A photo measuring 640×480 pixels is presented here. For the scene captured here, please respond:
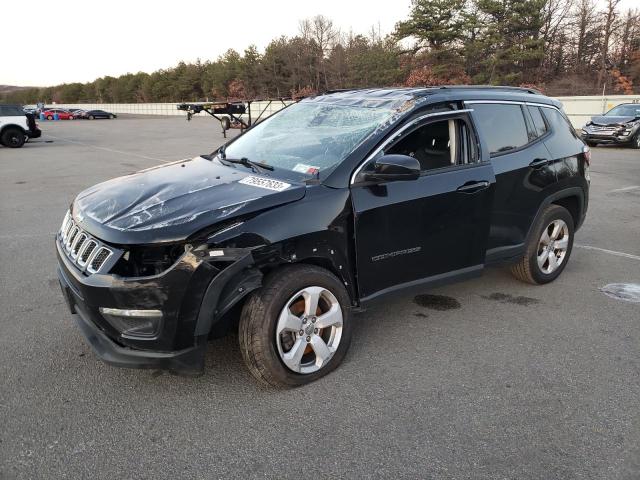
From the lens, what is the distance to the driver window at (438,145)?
12.0ft

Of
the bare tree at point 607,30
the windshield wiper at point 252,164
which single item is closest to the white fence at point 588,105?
the bare tree at point 607,30

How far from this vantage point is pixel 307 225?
121 inches

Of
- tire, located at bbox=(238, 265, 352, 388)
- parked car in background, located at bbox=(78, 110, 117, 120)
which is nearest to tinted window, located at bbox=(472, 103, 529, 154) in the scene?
tire, located at bbox=(238, 265, 352, 388)

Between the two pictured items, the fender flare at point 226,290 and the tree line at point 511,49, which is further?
the tree line at point 511,49

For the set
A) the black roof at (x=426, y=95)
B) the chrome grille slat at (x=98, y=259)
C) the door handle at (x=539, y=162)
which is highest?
the black roof at (x=426, y=95)

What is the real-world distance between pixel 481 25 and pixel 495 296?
1707 inches

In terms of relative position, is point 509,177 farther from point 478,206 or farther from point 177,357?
point 177,357

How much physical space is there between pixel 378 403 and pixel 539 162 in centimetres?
265

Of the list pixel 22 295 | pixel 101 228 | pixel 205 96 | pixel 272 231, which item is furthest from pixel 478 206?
pixel 205 96

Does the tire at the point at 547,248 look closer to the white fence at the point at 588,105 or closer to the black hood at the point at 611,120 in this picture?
the black hood at the point at 611,120

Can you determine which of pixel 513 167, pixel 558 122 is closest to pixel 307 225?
pixel 513 167

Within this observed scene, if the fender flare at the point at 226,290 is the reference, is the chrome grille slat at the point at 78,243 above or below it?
above

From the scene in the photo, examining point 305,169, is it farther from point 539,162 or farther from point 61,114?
point 61,114

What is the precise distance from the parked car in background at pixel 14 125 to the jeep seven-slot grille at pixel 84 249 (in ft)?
66.2
